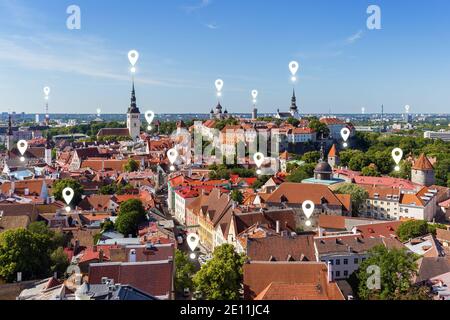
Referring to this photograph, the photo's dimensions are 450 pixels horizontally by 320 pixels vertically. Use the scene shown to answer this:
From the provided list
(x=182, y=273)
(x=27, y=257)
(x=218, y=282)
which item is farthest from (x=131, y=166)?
(x=218, y=282)

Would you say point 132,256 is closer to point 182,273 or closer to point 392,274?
point 182,273

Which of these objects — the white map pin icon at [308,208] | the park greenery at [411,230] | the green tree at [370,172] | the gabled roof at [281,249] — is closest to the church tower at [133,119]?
the green tree at [370,172]

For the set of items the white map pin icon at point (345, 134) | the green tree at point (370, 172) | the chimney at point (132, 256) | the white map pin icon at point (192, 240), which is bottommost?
the white map pin icon at point (192, 240)

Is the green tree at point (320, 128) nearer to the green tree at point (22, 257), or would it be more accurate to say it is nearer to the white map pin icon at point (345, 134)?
the white map pin icon at point (345, 134)

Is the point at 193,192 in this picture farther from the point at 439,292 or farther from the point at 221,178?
the point at 439,292

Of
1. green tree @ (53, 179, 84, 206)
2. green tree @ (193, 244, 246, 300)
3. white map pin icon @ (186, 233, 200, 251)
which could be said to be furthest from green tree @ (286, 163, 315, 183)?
green tree @ (193, 244, 246, 300)

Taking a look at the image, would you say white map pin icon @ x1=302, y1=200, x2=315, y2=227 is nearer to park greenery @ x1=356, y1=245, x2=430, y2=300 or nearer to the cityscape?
the cityscape
